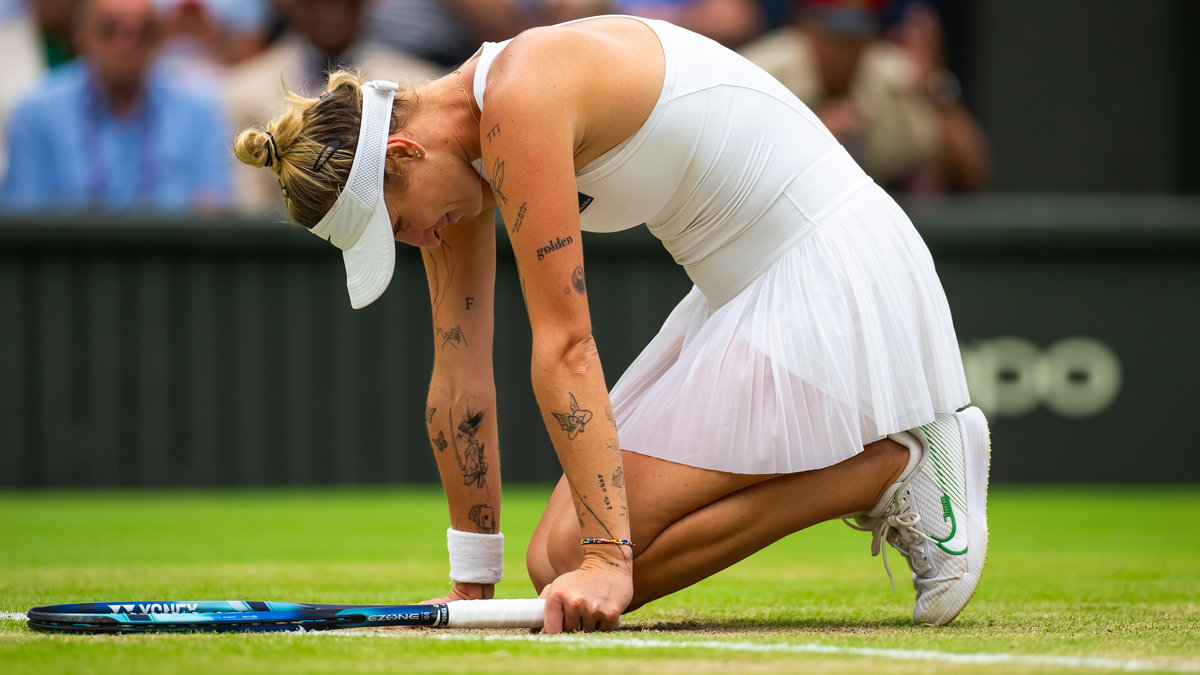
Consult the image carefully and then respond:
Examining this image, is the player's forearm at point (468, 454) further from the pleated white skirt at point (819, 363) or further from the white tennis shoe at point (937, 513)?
the white tennis shoe at point (937, 513)

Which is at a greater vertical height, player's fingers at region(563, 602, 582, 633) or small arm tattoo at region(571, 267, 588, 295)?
small arm tattoo at region(571, 267, 588, 295)

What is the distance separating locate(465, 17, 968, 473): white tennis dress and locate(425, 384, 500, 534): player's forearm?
1.22ft

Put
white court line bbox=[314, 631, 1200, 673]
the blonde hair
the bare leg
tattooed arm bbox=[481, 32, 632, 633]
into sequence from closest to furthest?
white court line bbox=[314, 631, 1200, 673] → tattooed arm bbox=[481, 32, 632, 633] → the blonde hair → the bare leg

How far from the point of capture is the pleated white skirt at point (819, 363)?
3096mm

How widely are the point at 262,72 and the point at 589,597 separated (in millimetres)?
5961

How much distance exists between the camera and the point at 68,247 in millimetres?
7449

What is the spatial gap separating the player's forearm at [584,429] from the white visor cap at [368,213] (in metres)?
0.40

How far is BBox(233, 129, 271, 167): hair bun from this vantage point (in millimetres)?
3031

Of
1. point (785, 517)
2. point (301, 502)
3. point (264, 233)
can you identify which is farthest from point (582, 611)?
point (264, 233)

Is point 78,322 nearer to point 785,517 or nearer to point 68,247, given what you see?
point 68,247

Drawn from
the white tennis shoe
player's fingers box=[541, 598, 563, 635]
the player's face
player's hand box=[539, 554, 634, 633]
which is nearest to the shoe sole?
the white tennis shoe

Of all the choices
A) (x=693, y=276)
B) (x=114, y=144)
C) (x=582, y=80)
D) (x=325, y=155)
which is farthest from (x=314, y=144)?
(x=114, y=144)

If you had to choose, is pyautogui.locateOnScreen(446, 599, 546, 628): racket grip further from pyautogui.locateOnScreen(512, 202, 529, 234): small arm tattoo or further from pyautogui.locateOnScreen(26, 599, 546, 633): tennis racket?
pyautogui.locateOnScreen(512, 202, 529, 234): small arm tattoo

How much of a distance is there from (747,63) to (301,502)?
4339 millimetres
